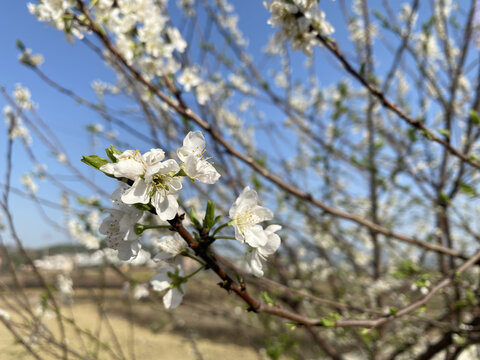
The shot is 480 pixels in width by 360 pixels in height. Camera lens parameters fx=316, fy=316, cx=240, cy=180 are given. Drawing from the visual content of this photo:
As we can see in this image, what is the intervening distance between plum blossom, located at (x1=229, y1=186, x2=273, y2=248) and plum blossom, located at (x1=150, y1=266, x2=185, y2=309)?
173mm

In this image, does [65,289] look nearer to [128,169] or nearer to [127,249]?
[127,249]

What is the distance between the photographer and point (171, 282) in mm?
685

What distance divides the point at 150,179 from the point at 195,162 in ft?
0.27

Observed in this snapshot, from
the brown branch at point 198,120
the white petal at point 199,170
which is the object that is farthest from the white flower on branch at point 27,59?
the white petal at point 199,170

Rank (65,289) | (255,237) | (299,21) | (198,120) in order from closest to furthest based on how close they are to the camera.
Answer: (255,237)
(299,21)
(198,120)
(65,289)

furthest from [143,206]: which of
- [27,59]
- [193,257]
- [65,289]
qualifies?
[65,289]

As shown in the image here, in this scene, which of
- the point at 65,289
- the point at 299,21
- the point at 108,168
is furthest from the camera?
the point at 65,289

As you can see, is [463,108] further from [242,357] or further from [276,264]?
[242,357]

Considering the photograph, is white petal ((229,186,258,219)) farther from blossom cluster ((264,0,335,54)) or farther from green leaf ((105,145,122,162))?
blossom cluster ((264,0,335,54))

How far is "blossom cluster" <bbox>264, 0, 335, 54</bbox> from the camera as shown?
0.96 metres

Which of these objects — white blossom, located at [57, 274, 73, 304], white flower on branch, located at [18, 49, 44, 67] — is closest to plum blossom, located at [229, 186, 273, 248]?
white flower on branch, located at [18, 49, 44, 67]

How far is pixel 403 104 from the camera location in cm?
321

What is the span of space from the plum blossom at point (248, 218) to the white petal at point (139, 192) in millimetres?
180

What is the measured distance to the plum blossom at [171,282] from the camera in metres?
0.68
